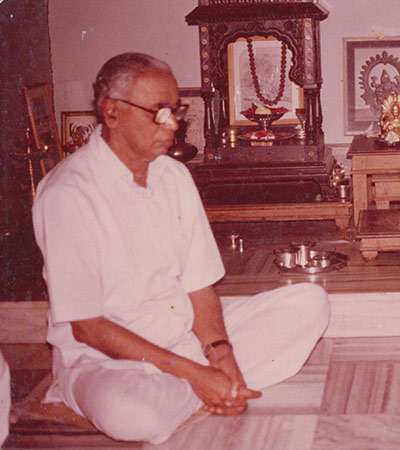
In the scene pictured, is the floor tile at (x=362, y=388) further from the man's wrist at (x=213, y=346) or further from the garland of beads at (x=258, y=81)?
the garland of beads at (x=258, y=81)

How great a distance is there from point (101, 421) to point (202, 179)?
356 centimetres

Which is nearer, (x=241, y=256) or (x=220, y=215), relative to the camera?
(x=241, y=256)

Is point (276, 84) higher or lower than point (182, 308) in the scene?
higher

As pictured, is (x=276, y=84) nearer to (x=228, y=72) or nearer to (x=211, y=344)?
(x=228, y=72)

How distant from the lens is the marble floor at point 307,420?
279cm

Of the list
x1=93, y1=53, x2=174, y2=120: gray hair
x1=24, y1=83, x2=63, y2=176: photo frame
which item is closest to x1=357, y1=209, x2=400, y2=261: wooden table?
x1=93, y1=53, x2=174, y2=120: gray hair

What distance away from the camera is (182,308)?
115 inches

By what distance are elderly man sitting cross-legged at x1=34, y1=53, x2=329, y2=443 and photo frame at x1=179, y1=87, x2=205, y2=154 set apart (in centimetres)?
403

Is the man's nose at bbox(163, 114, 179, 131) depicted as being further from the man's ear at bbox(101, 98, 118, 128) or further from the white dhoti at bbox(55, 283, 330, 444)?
the white dhoti at bbox(55, 283, 330, 444)

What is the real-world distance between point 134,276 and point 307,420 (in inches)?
33.0

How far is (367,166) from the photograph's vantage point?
224 inches

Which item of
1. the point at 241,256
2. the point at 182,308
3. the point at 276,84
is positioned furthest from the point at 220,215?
the point at 182,308

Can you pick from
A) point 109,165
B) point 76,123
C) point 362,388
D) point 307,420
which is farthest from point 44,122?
point 307,420

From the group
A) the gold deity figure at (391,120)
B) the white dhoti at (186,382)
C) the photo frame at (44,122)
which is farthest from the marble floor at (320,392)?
the photo frame at (44,122)
